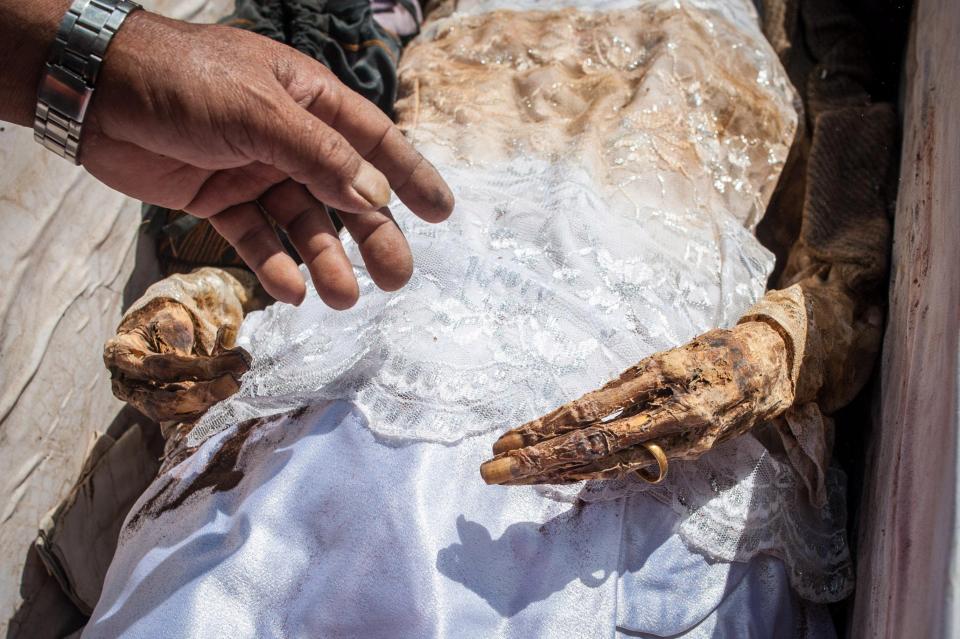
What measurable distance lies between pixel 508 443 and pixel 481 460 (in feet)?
0.28

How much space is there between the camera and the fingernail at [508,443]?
0.99m

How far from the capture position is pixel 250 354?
4.20 feet

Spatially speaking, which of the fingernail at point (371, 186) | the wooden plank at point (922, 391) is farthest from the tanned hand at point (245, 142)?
the wooden plank at point (922, 391)

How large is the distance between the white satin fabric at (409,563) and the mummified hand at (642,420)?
97 millimetres

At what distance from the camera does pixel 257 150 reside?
1.03 m

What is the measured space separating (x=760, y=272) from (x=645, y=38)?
0.60 m

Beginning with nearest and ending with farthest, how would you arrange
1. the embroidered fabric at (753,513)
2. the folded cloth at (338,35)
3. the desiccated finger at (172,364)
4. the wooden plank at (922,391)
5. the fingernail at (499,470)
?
the wooden plank at (922,391), the fingernail at (499,470), the embroidered fabric at (753,513), the desiccated finger at (172,364), the folded cloth at (338,35)

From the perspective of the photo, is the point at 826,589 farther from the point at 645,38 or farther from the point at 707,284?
the point at 645,38

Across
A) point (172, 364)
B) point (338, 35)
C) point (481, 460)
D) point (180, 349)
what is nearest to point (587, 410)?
point (481, 460)

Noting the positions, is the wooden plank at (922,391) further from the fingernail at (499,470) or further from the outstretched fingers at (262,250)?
the outstretched fingers at (262,250)

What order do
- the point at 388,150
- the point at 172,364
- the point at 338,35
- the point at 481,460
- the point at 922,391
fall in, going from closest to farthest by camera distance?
1. the point at 922,391
2. the point at 481,460
3. the point at 388,150
4. the point at 172,364
5. the point at 338,35

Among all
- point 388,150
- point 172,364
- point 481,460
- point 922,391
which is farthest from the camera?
point 172,364

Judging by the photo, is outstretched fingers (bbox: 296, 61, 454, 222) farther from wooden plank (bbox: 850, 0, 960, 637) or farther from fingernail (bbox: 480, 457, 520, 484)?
wooden plank (bbox: 850, 0, 960, 637)

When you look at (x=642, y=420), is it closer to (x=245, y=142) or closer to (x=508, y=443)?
(x=508, y=443)
